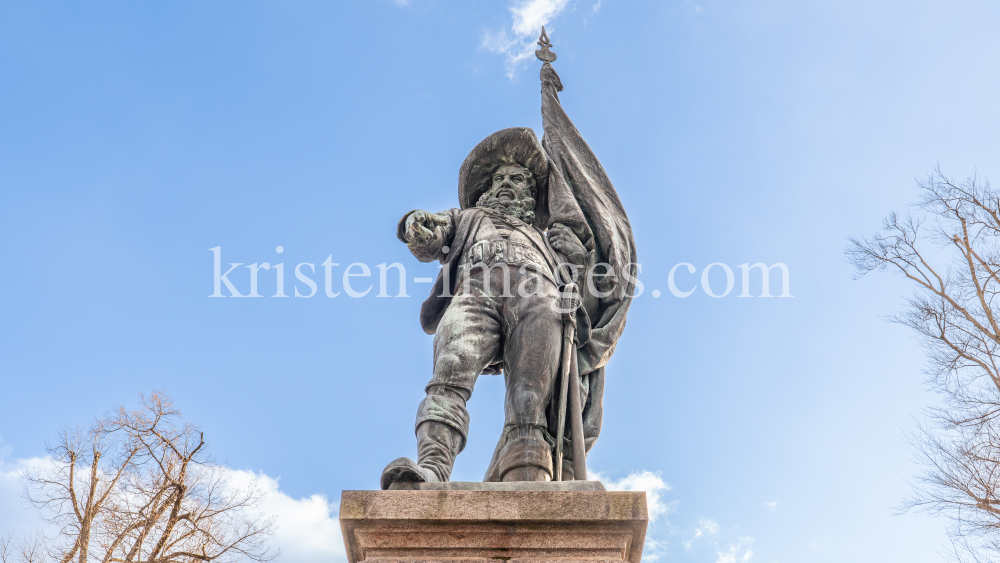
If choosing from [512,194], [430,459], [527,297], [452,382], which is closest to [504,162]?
[512,194]

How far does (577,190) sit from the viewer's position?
616cm

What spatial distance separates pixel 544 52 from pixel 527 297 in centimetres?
339

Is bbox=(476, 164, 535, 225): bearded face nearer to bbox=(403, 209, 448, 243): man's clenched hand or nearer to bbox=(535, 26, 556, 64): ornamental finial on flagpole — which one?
bbox=(403, 209, 448, 243): man's clenched hand

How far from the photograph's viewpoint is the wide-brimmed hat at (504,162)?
596 cm

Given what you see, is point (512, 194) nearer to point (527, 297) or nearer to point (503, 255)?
point (503, 255)

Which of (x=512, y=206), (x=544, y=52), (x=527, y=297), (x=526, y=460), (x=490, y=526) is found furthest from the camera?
(x=544, y=52)

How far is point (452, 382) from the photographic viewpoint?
432 centimetres

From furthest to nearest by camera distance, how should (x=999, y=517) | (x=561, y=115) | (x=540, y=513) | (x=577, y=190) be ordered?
(x=999, y=517), (x=561, y=115), (x=577, y=190), (x=540, y=513)

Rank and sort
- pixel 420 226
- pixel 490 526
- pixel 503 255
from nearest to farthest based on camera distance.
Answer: pixel 490 526 → pixel 503 255 → pixel 420 226

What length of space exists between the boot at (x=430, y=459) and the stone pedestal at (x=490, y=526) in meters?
0.11

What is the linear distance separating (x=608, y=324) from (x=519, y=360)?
1.04m

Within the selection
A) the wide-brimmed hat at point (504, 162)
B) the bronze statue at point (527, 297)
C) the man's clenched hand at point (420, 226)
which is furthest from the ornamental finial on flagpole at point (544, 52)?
the man's clenched hand at point (420, 226)

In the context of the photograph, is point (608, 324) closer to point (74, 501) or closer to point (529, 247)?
point (529, 247)

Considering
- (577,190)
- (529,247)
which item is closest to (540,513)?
(529,247)
